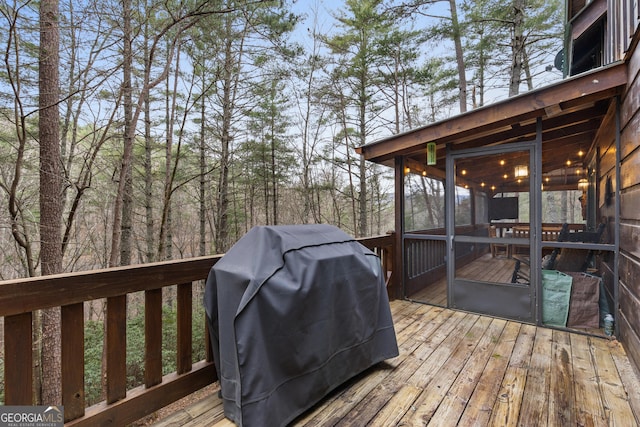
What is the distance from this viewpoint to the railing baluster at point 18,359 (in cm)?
112

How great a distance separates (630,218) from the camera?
90.6 inches

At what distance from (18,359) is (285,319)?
1062 millimetres

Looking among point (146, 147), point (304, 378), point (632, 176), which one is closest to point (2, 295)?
point (304, 378)

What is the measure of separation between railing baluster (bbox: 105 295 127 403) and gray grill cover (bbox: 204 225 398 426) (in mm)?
408

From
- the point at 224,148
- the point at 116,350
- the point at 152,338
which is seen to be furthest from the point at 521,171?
the point at 224,148

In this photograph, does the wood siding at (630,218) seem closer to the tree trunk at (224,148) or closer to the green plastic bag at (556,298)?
the green plastic bag at (556,298)

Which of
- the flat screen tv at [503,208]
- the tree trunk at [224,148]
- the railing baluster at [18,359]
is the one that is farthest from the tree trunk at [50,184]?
the flat screen tv at [503,208]

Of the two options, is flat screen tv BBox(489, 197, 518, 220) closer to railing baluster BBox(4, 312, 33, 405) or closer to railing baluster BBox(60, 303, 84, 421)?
railing baluster BBox(60, 303, 84, 421)

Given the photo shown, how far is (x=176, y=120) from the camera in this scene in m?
6.75

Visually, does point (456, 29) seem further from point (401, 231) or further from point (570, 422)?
point (570, 422)

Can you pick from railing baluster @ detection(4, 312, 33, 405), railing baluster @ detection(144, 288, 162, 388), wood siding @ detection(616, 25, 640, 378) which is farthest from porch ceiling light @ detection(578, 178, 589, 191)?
railing baluster @ detection(4, 312, 33, 405)

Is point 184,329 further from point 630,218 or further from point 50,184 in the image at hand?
point 630,218

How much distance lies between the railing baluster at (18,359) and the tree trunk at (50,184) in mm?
3111

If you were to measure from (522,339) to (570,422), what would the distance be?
1193mm
